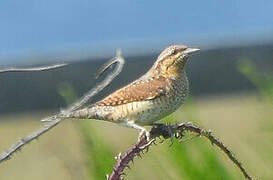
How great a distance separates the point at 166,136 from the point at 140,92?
0.46m

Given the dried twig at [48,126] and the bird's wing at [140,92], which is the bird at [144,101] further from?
the dried twig at [48,126]

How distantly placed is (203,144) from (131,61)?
18.3ft

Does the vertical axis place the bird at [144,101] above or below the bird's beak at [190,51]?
below

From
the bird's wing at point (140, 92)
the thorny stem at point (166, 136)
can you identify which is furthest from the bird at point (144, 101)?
the thorny stem at point (166, 136)

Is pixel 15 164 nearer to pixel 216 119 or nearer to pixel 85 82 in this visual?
pixel 85 82

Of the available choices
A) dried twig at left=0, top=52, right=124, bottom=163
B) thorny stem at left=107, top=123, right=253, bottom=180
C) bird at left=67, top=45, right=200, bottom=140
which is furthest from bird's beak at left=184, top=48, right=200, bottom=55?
dried twig at left=0, top=52, right=124, bottom=163

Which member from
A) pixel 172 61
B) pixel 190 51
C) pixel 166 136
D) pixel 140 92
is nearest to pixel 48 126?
pixel 166 136

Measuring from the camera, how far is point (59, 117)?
2328 mm

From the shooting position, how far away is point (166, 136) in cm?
257

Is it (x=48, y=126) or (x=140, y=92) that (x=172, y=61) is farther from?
(x=48, y=126)

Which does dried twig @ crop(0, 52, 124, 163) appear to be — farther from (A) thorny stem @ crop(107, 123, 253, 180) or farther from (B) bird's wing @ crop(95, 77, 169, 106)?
(B) bird's wing @ crop(95, 77, 169, 106)

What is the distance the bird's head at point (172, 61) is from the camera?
3.18 metres

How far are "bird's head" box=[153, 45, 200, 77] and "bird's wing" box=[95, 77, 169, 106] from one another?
111 mm

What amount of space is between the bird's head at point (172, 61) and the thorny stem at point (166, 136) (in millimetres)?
598
